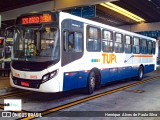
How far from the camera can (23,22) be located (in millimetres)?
8891

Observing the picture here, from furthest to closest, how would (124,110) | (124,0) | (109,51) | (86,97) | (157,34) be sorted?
(157,34) → (124,0) → (109,51) → (86,97) → (124,110)

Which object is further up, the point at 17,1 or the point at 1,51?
the point at 17,1

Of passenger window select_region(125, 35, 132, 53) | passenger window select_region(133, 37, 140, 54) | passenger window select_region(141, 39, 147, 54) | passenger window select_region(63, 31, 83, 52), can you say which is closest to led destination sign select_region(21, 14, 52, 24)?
passenger window select_region(63, 31, 83, 52)

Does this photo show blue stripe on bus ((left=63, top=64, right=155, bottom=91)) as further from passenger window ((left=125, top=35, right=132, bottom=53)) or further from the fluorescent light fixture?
the fluorescent light fixture

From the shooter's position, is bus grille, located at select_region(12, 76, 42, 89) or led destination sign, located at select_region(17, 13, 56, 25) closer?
bus grille, located at select_region(12, 76, 42, 89)

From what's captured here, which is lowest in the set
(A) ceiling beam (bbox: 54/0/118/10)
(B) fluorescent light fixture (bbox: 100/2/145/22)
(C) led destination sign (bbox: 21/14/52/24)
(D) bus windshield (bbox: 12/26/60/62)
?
(D) bus windshield (bbox: 12/26/60/62)

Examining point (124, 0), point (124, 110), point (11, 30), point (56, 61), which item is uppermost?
point (124, 0)

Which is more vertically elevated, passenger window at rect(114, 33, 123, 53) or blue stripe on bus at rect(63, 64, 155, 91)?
passenger window at rect(114, 33, 123, 53)

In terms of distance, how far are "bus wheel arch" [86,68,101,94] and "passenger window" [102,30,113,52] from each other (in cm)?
119

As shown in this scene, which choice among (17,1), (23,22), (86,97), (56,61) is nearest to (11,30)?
(23,22)

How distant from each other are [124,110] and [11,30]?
16.3 ft

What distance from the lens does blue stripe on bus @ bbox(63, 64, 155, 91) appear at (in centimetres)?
859

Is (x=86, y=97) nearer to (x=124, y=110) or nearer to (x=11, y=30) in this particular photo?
(x=124, y=110)

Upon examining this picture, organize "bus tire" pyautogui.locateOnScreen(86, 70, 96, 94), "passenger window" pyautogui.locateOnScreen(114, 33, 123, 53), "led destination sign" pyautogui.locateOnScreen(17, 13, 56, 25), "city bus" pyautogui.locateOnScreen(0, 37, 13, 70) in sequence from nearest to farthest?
"led destination sign" pyautogui.locateOnScreen(17, 13, 56, 25) < "bus tire" pyautogui.locateOnScreen(86, 70, 96, 94) < "passenger window" pyautogui.locateOnScreen(114, 33, 123, 53) < "city bus" pyautogui.locateOnScreen(0, 37, 13, 70)
